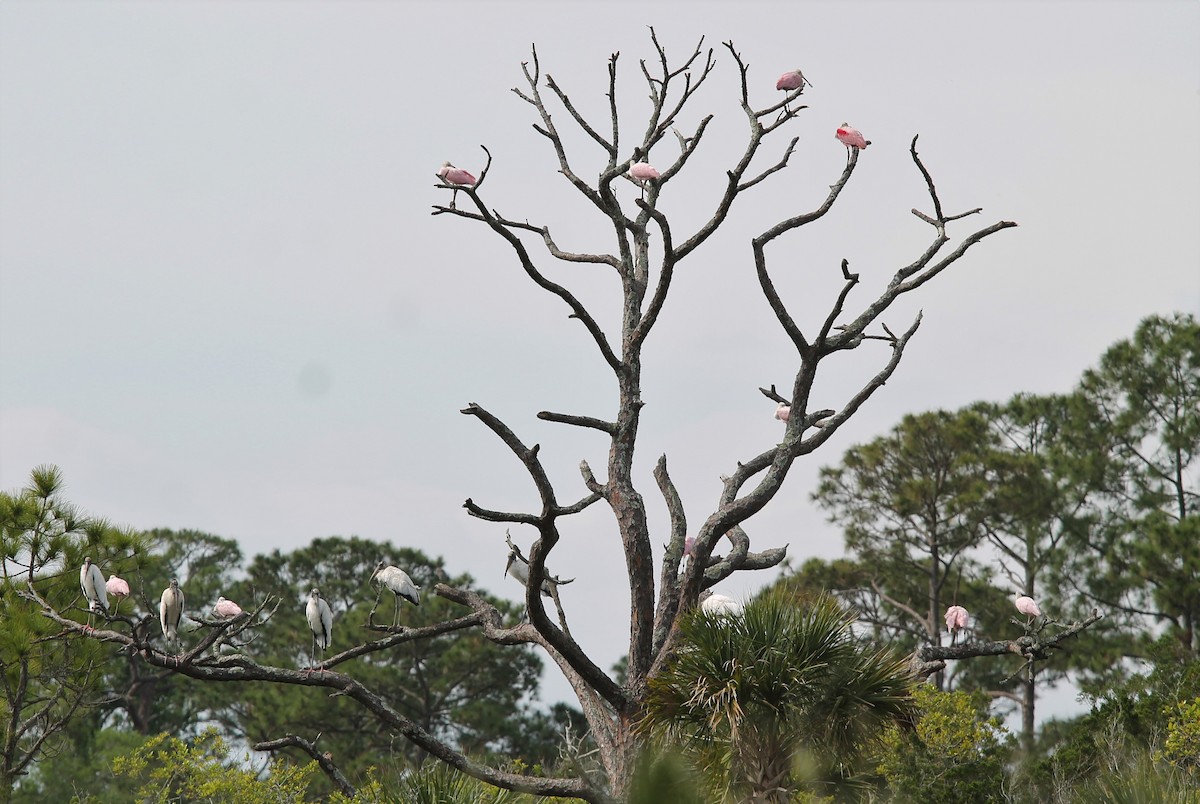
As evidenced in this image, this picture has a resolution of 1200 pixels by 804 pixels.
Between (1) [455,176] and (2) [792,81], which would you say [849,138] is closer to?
(2) [792,81]

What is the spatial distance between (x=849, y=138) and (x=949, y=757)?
31.5 feet

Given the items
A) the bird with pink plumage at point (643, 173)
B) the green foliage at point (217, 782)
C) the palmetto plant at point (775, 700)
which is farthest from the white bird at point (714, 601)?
the green foliage at point (217, 782)

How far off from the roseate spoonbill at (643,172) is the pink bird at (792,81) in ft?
4.83

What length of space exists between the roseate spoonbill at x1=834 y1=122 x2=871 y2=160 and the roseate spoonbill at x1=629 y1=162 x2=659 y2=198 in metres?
1.56

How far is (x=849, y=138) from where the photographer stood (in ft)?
36.4

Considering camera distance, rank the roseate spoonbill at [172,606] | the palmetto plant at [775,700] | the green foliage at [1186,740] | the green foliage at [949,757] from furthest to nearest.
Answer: the green foliage at [949,757], the green foliage at [1186,740], the roseate spoonbill at [172,606], the palmetto plant at [775,700]

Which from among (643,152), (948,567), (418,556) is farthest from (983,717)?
(418,556)

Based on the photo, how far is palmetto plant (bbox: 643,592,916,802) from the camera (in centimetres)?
837

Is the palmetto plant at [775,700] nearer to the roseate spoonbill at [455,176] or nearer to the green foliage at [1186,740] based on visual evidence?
the roseate spoonbill at [455,176]

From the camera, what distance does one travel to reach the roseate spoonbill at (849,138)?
11.0 meters

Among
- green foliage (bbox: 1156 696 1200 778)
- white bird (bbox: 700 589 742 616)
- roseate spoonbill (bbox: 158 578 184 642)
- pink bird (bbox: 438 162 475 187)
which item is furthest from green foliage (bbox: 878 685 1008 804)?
pink bird (bbox: 438 162 475 187)

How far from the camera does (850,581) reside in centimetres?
2581

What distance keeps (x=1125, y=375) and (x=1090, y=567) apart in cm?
380

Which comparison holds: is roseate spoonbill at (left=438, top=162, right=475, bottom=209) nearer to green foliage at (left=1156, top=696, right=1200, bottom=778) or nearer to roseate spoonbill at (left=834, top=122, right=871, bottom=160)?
roseate spoonbill at (left=834, top=122, right=871, bottom=160)
